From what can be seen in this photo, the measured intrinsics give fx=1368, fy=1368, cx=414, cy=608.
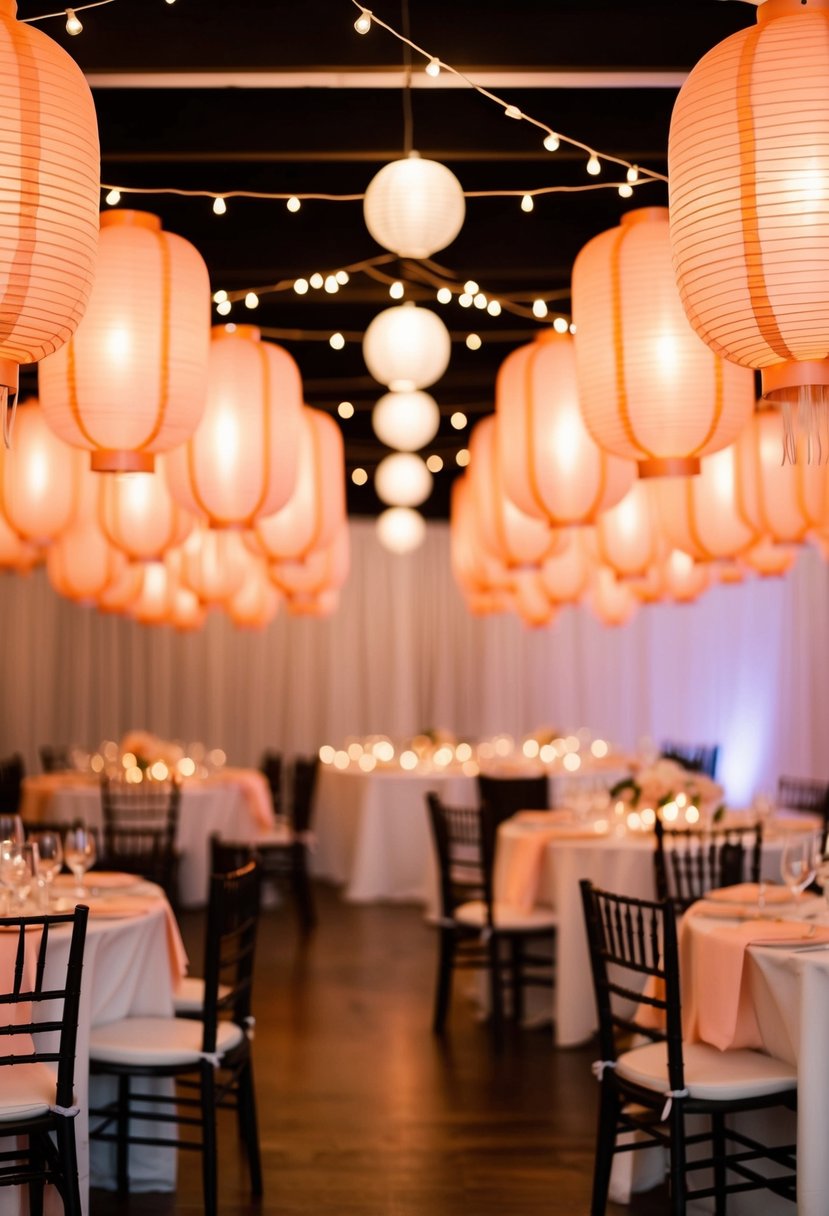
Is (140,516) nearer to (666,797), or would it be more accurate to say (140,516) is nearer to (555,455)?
(555,455)

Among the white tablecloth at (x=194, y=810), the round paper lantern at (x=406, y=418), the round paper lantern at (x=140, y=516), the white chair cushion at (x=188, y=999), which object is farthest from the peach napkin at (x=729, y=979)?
the white tablecloth at (x=194, y=810)

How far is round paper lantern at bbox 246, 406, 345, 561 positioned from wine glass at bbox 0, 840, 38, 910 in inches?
88.4

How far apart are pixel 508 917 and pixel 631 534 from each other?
2026 mm

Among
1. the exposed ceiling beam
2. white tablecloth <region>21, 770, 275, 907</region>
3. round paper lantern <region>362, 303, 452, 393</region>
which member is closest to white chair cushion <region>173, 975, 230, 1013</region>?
round paper lantern <region>362, 303, 452, 393</region>

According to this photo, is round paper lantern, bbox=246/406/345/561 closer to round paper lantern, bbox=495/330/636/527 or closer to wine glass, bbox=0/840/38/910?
A: round paper lantern, bbox=495/330/636/527

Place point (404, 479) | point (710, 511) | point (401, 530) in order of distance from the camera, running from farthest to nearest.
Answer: point (401, 530) → point (404, 479) → point (710, 511)

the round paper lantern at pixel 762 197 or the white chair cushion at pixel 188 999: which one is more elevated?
the round paper lantern at pixel 762 197

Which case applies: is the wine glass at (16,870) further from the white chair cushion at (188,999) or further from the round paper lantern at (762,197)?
the round paper lantern at (762,197)

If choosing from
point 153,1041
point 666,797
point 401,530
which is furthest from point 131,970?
point 401,530

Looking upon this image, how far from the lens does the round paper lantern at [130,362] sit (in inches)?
136

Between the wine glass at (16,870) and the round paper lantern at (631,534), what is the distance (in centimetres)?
367

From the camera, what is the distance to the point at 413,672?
47.8 ft

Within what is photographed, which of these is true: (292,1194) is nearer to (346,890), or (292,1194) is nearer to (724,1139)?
(724,1139)

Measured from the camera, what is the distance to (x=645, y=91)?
527cm
